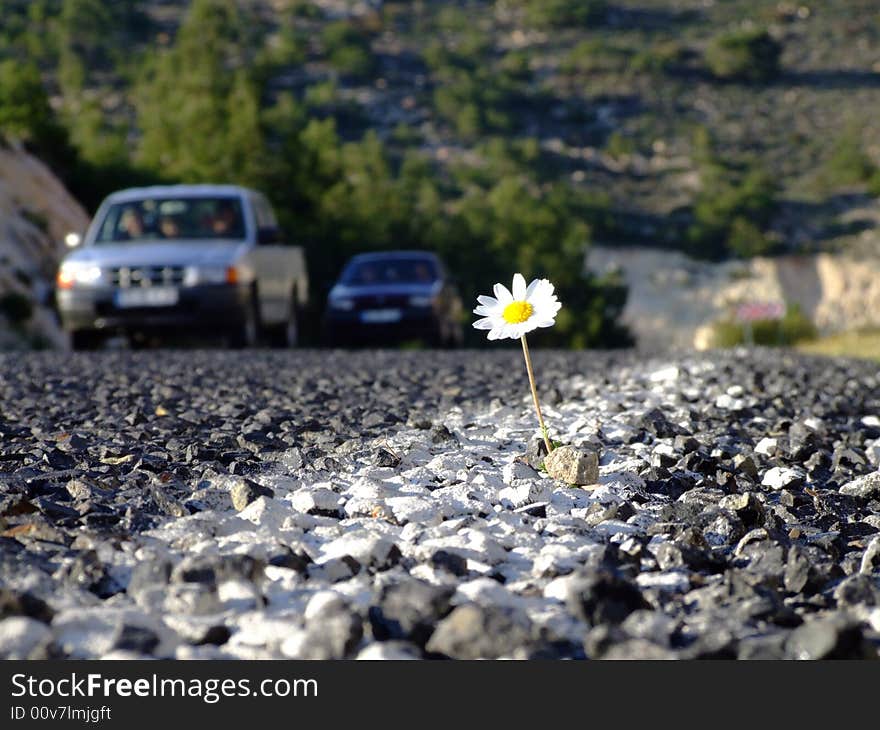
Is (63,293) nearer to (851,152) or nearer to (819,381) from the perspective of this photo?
(819,381)

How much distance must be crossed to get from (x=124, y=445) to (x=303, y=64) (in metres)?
64.6

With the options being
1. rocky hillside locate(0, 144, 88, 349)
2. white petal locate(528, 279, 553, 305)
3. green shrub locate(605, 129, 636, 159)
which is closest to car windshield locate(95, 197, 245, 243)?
rocky hillside locate(0, 144, 88, 349)

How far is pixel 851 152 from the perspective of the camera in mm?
51938

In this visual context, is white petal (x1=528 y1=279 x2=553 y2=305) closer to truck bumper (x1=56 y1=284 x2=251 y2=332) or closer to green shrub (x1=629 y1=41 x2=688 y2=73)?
truck bumper (x1=56 y1=284 x2=251 y2=332)

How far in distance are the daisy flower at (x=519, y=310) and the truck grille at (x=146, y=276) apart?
7.68m

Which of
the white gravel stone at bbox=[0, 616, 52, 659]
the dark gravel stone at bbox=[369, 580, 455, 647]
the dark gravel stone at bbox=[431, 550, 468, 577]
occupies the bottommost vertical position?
the dark gravel stone at bbox=[431, 550, 468, 577]

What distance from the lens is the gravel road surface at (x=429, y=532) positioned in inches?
81.4

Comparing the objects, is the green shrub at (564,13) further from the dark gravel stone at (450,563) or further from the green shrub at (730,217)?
the dark gravel stone at (450,563)

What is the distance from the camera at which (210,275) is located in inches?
433

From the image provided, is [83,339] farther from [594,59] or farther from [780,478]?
[594,59]

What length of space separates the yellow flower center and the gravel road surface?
1.48ft

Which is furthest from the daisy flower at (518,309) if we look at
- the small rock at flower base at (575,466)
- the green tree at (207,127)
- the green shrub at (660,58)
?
the green shrub at (660,58)

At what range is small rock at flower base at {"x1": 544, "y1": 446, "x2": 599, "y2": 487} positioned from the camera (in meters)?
3.46

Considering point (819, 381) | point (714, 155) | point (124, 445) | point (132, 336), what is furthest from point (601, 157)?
point (124, 445)
